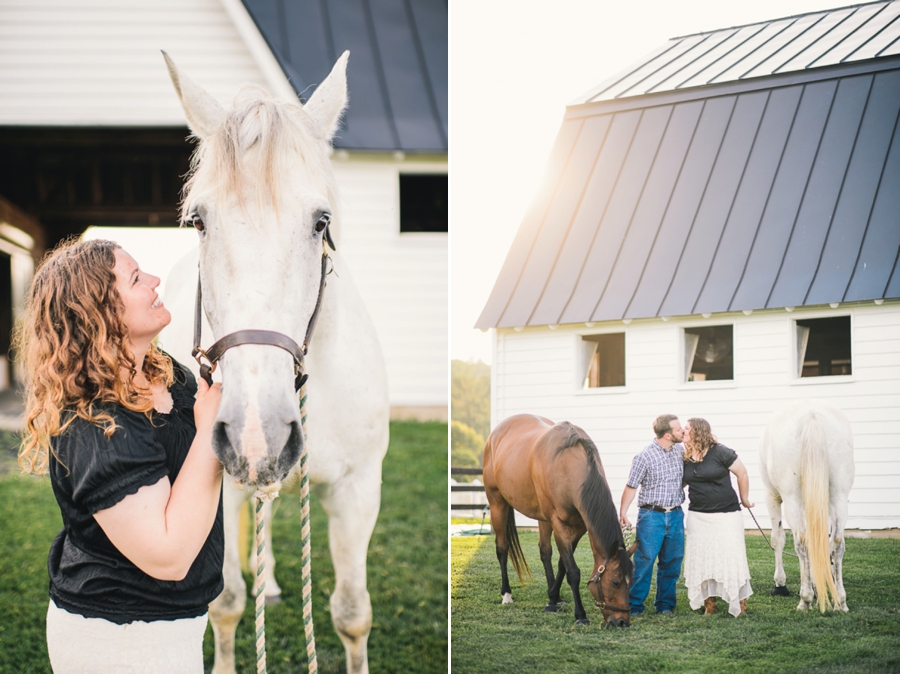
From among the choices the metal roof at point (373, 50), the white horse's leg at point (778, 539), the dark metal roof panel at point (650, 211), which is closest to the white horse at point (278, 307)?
the dark metal roof panel at point (650, 211)

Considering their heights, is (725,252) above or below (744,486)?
above

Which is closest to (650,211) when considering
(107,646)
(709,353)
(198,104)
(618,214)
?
(618,214)

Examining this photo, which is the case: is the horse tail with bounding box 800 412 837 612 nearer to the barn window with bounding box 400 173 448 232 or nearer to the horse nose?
the horse nose

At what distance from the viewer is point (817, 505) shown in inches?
84.5

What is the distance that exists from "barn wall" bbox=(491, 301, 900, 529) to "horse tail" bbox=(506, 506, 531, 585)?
39 centimetres

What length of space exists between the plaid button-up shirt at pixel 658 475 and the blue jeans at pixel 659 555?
4 cm

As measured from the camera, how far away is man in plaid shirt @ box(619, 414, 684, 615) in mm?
2295

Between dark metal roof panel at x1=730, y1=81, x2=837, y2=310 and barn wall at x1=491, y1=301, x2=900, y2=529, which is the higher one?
dark metal roof panel at x1=730, y1=81, x2=837, y2=310

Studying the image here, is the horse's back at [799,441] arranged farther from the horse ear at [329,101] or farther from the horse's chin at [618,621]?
the horse ear at [329,101]

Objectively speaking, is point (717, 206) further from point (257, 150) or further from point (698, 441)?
point (257, 150)

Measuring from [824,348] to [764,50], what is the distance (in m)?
1.01

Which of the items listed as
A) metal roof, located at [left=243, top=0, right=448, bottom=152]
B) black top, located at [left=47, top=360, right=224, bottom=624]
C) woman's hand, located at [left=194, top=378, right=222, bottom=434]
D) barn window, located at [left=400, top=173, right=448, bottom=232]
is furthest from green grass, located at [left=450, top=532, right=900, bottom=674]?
barn window, located at [left=400, top=173, right=448, bottom=232]

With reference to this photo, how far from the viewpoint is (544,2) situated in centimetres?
262

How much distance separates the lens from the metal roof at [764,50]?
→ 7.20 ft
